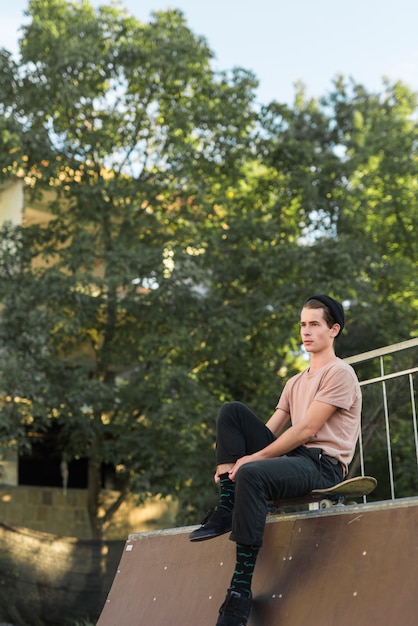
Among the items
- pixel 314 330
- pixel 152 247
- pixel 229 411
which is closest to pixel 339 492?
pixel 229 411

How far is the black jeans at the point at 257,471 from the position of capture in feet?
11.2

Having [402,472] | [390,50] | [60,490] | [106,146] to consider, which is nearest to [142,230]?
[106,146]

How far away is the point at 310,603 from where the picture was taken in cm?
326

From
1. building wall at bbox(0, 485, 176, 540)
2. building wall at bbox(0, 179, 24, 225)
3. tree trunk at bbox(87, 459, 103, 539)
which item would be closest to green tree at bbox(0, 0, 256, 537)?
tree trunk at bbox(87, 459, 103, 539)

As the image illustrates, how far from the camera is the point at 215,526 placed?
3.66m

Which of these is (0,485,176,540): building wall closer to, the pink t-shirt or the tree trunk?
the tree trunk

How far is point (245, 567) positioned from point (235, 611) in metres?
0.16

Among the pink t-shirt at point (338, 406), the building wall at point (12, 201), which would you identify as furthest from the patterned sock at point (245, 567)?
the building wall at point (12, 201)

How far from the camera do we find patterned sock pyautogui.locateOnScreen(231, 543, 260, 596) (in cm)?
338

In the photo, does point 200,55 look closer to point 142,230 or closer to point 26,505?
point 142,230

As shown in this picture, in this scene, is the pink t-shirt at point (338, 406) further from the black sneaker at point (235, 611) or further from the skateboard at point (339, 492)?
the black sneaker at point (235, 611)

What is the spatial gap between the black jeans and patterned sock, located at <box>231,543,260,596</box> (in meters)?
0.04

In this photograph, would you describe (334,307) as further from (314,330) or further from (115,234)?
(115,234)

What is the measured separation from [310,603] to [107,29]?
11810 millimetres
